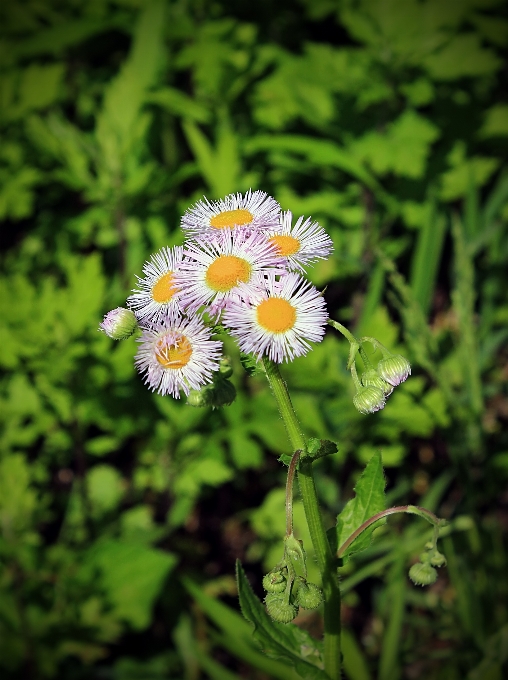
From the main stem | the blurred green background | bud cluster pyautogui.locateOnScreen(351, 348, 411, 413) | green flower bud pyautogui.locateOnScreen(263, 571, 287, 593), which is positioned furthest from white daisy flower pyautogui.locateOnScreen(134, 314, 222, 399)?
the blurred green background

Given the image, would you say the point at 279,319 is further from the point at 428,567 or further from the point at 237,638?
the point at 237,638

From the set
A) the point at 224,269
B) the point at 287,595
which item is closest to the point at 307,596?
the point at 287,595

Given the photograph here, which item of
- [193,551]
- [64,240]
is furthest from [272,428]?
A: [64,240]

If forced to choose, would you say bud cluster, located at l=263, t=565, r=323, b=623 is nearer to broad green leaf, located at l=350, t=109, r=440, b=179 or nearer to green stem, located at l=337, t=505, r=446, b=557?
green stem, located at l=337, t=505, r=446, b=557

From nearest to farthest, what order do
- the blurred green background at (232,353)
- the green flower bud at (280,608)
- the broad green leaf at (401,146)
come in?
the green flower bud at (280,608) < the blurred green background at (232,353) < the broad green leaf at (401,146)

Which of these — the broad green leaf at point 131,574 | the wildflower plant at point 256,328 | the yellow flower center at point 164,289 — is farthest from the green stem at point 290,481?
the broad green leaf at point 131,574

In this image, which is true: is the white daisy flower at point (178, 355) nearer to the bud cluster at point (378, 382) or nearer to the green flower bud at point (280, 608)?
Answer: the bud cluster at point (378, 382)
